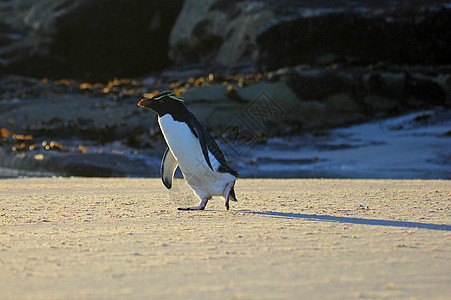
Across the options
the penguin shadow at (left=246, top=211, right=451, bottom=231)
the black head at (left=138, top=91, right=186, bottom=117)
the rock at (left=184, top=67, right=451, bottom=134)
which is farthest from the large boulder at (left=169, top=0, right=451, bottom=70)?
the penguin shadow at (left=246, top=211, right=451, bottom=231)

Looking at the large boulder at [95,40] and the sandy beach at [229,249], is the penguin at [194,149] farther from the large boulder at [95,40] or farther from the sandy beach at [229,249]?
the large boulder at [95,40]

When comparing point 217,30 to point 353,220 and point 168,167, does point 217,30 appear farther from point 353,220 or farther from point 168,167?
point 353,220

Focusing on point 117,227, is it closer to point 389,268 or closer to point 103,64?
point 389,268

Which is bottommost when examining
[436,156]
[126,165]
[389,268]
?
[126,165]

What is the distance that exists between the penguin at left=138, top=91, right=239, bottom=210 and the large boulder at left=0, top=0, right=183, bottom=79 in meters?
26.3

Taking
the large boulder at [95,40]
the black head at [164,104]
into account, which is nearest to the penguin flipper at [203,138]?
the black head at [164,104]

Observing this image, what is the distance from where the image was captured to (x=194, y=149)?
19.6 feet

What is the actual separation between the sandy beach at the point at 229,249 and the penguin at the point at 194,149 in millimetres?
263

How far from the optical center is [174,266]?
130 inches

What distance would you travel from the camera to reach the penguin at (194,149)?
5945 millimetres

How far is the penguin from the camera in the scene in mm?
5945

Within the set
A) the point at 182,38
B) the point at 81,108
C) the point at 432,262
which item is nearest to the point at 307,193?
the point at 432,262

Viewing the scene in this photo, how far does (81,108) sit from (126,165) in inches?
273

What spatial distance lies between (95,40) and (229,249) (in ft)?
98.1
